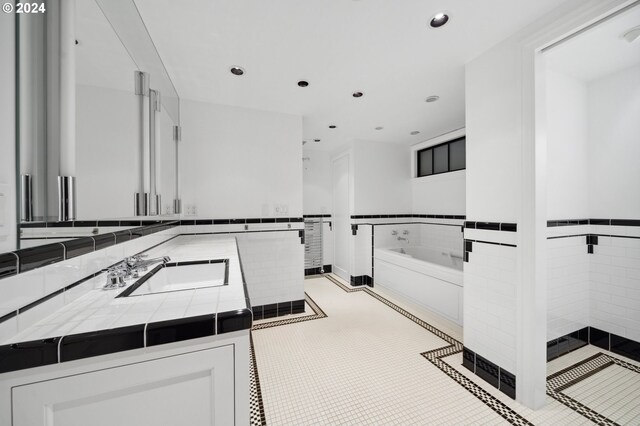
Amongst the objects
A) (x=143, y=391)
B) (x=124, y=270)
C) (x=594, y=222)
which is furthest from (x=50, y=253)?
(x=594, y=222)

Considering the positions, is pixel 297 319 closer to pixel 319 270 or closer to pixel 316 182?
pixel 319 270

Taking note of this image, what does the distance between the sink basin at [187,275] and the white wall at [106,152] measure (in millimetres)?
393

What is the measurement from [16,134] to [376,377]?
225 cm

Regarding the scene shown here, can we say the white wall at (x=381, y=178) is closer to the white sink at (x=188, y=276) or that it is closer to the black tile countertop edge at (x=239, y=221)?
the black tile countertop edge at (x=239, y=221)

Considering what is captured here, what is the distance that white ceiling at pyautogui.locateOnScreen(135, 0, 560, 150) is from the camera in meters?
1.41

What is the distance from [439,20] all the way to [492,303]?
1.93m

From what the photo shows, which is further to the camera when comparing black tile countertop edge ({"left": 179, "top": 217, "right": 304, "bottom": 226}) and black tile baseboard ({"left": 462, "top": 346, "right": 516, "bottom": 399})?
black tile countertop edge ({"left": 179, "top": 217, "right": 304, "bottom": 226})

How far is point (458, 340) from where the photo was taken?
2277 mm

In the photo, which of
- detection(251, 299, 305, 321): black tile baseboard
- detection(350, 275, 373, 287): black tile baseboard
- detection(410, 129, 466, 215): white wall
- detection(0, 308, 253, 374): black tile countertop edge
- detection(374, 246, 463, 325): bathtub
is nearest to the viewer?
detection(0, 308, 253, 374): black tile countertop edge

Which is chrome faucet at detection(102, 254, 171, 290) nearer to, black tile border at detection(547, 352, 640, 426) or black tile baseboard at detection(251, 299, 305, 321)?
black tile baseboard at detection(251, 299, 305, 321)

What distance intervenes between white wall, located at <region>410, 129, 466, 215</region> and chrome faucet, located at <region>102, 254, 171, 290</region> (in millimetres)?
3738

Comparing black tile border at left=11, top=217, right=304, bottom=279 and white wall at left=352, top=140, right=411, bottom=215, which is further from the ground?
white wall at left=352, top=140, right=411, bottom=215

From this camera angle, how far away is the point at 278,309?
9.46ft

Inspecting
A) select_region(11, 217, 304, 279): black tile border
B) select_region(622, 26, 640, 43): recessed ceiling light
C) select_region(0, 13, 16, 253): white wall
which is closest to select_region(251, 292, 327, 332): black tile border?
select_region(11, 217, 304, 279): black tile border
